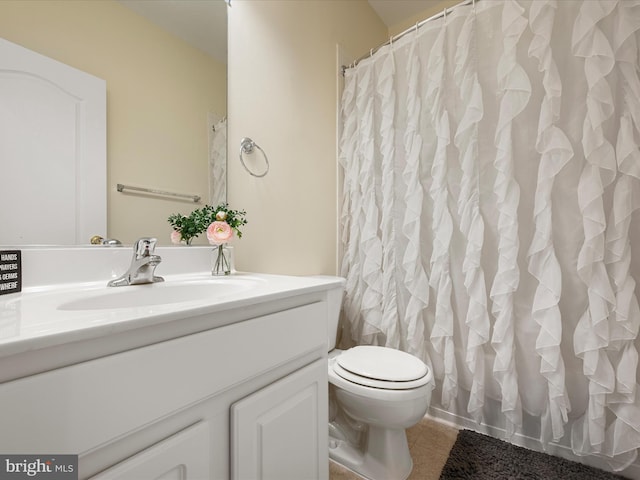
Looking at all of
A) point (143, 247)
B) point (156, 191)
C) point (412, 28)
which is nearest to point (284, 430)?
point (143, 247)

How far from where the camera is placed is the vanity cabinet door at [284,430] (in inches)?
25.8

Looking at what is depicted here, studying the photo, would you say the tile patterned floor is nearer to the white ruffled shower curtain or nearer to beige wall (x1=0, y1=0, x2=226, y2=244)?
the white ruffled shower curtain

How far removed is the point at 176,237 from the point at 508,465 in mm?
1630

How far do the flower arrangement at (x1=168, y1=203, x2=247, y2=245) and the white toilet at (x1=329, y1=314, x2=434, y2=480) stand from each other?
720 millimetres

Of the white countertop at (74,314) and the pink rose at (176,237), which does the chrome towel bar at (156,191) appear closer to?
the pink rose at (176,237)

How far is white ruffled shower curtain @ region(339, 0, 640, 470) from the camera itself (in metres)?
1.06

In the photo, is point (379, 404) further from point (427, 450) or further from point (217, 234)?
point (217, 234)

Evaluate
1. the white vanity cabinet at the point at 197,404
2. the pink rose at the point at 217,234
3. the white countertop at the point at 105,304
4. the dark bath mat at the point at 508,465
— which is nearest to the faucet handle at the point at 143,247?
the white countertop at the point at 105,304

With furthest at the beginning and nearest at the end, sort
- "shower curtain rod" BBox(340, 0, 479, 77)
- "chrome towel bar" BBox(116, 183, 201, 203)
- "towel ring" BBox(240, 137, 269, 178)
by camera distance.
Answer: "towel ring" BBox(240, 137, 269, 178) < "shower curtain rod" BBox(340, 0, 479, 77) < "chrome towel bar" BBox(116, 183, 201, 203)

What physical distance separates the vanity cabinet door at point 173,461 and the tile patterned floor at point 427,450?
2.85 ft

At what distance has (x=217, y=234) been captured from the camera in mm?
1152

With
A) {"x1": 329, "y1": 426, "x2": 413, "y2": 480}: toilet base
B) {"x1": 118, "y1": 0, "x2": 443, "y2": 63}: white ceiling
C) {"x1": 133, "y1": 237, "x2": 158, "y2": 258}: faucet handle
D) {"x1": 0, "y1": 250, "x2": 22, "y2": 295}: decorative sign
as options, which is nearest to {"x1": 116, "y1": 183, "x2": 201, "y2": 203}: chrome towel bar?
{"x1": 133, "y1": 237, "x2": 158, "y2": 258}: faucet handle

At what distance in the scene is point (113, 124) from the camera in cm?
103

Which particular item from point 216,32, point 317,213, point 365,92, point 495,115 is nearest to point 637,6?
point 495,115
